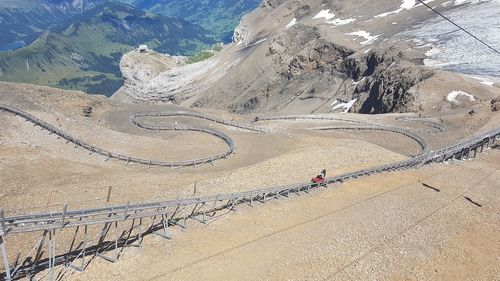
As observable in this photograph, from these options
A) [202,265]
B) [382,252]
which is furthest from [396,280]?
[202,265]

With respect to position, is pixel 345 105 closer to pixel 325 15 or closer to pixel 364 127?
pixel 364 127

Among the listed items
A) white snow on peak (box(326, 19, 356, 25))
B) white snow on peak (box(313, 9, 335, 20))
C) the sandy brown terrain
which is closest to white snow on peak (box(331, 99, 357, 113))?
the sandy brown terrain

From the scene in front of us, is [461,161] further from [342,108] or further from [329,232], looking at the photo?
[342,108]

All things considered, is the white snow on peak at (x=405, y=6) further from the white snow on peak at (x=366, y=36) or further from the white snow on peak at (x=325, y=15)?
the white snow on peak at (x=325, y=15)

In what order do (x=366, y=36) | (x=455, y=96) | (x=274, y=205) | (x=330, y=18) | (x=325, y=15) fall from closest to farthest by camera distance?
(x=274, y=205)
(x=455, y=96)
(x=366, y=36)
(x=330, y=18)
(x=325, y=15)

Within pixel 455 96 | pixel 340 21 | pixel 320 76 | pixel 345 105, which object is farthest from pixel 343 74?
pixel 455 96

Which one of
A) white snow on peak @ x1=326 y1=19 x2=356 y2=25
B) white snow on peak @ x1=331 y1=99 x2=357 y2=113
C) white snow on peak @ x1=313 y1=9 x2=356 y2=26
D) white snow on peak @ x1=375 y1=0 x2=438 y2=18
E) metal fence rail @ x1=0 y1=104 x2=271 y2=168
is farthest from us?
white snow on peak @ x1=313 y1=9 x2=356 y2=26

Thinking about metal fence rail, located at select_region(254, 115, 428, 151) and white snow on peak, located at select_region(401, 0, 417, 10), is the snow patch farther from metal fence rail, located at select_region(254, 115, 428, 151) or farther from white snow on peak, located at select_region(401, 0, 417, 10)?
white snow on peak, located at select_region(401, 0, 417, 10)
